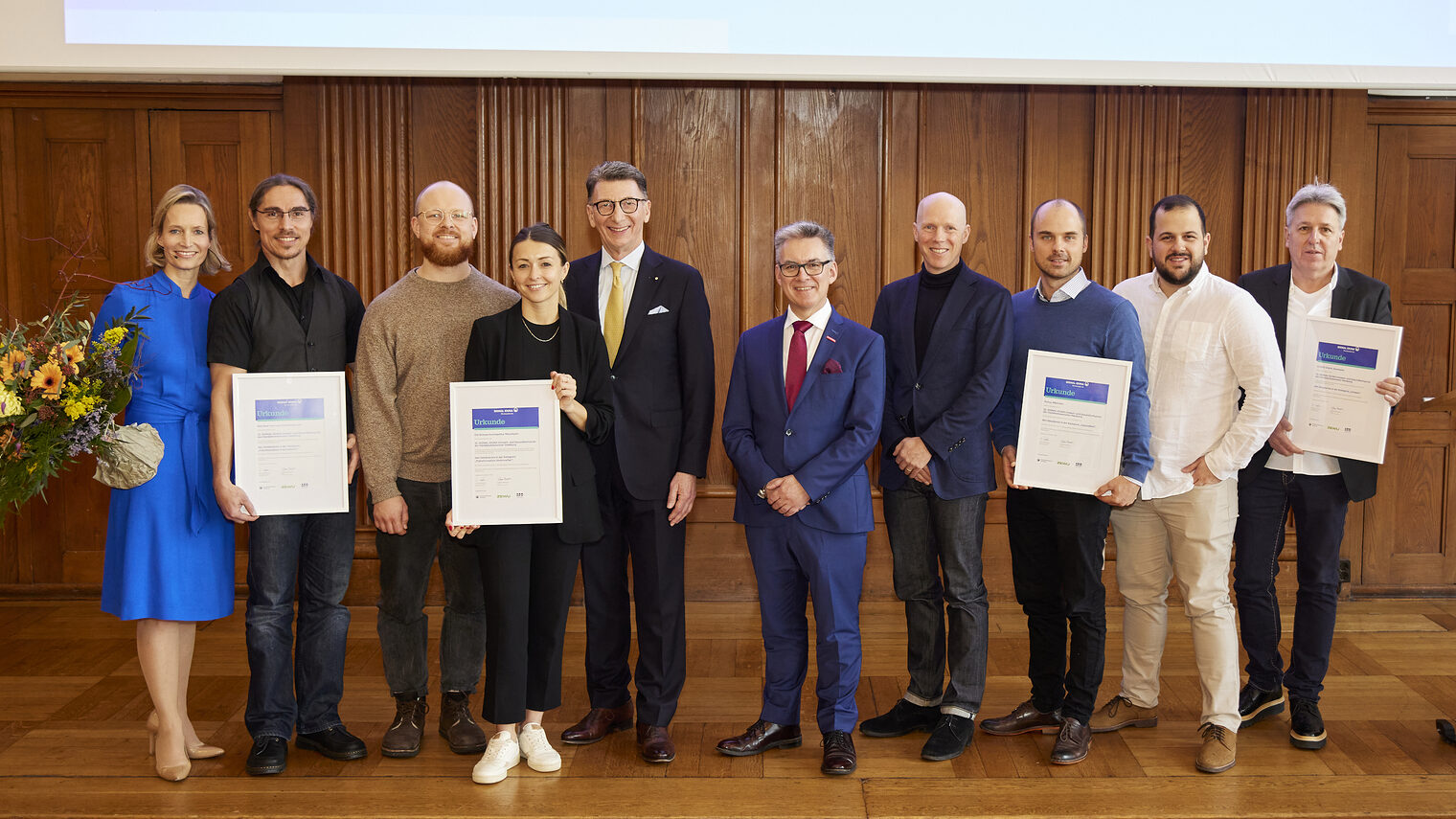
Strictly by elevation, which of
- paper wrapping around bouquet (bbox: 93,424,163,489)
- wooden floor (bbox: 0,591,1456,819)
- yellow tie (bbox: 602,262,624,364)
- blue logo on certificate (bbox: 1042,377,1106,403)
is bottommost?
wooden floor (bbox: 0,591,1456,819)

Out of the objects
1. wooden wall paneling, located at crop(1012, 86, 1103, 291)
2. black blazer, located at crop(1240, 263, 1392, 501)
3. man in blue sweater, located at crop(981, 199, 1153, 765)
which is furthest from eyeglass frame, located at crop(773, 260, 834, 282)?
wooden wall paneling, located at crop(1012, 86, 1103, 291)

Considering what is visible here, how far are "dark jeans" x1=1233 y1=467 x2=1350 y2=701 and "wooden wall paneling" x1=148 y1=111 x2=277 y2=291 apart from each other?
14.0ft

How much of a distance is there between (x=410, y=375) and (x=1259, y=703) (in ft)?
9.38

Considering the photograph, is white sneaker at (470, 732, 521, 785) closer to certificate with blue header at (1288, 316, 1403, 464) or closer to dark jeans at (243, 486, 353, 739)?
dark jeans at (243, 486, 353, 739)

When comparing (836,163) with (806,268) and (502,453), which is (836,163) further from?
(502,453)

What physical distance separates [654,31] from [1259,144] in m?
2.84

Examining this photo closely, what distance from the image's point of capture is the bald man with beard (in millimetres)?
2785

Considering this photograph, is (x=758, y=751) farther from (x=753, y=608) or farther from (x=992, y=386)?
(x=753, y=608)

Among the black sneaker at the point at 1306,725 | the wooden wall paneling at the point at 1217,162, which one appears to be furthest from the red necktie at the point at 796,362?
the wooden wall paneling at the point at 1217,162

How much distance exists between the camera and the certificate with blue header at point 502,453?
2.57 m

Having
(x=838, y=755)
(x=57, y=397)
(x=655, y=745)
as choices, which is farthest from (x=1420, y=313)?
(x=57, y=397)

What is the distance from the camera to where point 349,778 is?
2.74 meters

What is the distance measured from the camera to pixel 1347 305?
2953mm

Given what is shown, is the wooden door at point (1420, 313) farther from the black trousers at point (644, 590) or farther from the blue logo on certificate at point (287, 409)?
the blue logo on certificate at point (287, 409)
